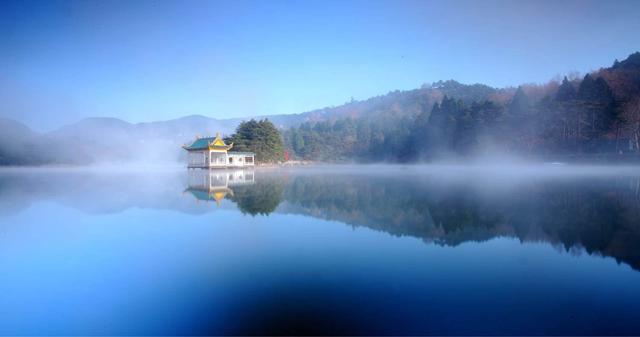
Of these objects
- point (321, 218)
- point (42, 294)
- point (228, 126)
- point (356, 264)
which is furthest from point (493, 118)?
point (228, 126)

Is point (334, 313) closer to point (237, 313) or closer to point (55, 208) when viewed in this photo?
point (237, 313)

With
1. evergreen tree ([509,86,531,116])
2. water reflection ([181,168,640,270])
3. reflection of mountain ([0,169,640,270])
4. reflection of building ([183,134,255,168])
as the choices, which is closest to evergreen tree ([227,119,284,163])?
reflection of building ([183,134,255,168])

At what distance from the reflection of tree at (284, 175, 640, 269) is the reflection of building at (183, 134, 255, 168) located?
74.7 ft

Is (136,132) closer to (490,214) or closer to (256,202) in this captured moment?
(256,202)

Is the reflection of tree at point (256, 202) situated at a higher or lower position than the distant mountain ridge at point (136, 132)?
lower

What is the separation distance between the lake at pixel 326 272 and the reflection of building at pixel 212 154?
2447cm

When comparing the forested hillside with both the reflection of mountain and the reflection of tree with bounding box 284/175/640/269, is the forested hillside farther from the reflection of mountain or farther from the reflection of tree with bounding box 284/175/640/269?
the reflection of mountain

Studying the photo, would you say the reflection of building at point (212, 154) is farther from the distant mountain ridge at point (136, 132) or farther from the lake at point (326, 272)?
the distant mountain ridge at point (136, 132)

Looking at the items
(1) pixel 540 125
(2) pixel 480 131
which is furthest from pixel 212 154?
(1) pixel 540 125

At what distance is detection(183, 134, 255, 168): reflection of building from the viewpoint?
32.3 metres

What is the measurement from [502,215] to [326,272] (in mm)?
5228

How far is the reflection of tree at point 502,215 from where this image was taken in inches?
222

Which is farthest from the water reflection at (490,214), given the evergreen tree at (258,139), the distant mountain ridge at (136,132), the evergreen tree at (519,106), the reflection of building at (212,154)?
the distant mountain ridge at (136,132)

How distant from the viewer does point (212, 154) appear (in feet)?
109
